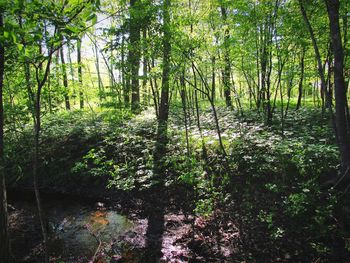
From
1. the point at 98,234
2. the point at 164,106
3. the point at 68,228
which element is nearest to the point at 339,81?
the point at 98,234

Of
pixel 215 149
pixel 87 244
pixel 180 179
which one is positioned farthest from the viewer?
pixel 215 149

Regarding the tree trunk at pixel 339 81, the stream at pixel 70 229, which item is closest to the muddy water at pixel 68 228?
A: the stream at pixel 70 229

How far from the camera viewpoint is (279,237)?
4578 mm

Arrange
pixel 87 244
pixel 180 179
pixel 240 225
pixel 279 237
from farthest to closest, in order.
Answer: pixel 180 179
pixel 87 244
pixel 240 225
pixel 279 237

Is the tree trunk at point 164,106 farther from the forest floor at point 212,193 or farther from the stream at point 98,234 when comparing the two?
the stream at point 98,234

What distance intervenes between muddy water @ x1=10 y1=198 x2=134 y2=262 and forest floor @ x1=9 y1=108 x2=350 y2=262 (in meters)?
0.05

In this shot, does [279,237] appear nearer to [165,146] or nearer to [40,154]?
[165,146]

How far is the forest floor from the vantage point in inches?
179

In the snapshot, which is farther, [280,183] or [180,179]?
[180,179]

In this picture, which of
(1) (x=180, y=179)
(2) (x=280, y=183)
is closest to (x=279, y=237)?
(2) (x=280, y=183)

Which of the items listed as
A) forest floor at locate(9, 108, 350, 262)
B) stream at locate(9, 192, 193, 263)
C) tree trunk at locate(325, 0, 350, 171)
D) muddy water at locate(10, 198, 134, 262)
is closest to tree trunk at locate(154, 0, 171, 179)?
forest floor at locate(9, 108, 350, 262)

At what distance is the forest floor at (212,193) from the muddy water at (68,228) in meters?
0.05

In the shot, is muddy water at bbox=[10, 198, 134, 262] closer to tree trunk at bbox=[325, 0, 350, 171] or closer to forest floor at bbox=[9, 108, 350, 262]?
forest floor at bbox=[9, 108, 350, 262]

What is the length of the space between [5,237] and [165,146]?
505 cm
